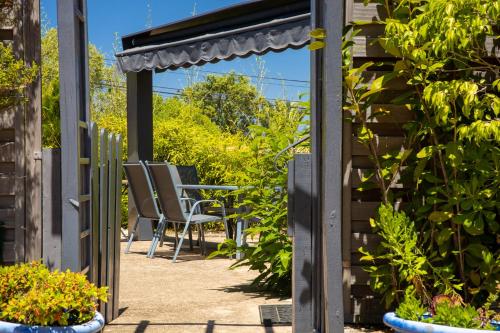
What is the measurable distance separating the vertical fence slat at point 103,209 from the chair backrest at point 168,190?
2348 mm

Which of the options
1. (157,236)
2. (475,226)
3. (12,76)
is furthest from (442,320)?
(157,236)

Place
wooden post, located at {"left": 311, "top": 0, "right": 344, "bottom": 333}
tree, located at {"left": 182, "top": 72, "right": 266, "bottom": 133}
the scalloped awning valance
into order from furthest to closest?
tree, located at {"left": 182, "top": 72, "right": 266, "bottom": 133} → the scalloped awning valance → wooden post, located at {"left": 311, "top": 0, "right": 344, "bottom": 333}

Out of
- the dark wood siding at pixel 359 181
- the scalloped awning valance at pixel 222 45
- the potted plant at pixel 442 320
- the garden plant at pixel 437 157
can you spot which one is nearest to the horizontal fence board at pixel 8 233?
the dark wood siding at pixel 359 181

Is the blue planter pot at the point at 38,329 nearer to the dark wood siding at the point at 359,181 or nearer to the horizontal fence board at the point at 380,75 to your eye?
the dark wood siding at the point at 359,181

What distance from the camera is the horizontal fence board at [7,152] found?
3541 mm

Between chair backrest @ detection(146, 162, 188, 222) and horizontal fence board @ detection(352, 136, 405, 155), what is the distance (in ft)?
8.17

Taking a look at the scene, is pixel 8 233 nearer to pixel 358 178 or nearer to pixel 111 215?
pixel 111 215

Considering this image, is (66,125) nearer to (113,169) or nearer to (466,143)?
(113,169)

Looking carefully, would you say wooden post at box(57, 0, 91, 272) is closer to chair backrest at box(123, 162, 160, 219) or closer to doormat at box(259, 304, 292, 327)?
doormat at box(259, 304, 292, 327)

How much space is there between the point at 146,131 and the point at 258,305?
13.4 feet

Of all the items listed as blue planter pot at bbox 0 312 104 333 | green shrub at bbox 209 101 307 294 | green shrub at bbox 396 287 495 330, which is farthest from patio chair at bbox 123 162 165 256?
blue planter pot at bbox 0 312 104 333

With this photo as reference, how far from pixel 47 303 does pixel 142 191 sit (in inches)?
157

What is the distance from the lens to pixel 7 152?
3541 millimetres

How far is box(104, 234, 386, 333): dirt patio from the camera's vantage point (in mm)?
3205
